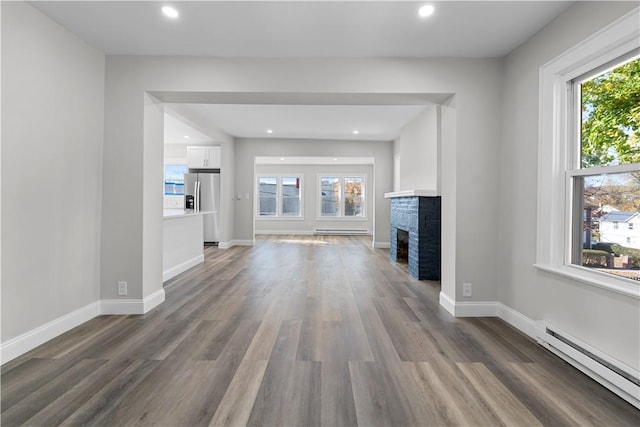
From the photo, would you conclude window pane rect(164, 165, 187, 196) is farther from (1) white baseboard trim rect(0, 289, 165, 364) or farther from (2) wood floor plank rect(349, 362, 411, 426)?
(2) wood floor plank rect(349, 362, 411, 426)

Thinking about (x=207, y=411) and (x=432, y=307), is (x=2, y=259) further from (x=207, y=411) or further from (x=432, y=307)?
(x=432, y=307)

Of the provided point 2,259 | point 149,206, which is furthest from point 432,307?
point 2,259

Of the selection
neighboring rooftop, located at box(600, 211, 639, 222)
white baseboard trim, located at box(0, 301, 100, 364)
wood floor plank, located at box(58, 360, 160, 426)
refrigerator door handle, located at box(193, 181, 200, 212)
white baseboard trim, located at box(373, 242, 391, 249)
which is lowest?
wood floor plank, located at box(58, 360, 160, 426)

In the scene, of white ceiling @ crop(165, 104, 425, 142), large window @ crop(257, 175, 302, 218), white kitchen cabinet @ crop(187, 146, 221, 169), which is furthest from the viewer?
large window @ crop(257, 175, 302, 218)

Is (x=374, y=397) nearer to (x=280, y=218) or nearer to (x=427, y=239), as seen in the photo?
(x=427, y=239)

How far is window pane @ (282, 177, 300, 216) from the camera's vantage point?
11.0 meters

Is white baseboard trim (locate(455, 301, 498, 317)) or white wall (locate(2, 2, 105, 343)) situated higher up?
white wall (locate(2, 2, 105, 343))

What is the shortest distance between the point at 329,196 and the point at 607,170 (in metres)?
9.12

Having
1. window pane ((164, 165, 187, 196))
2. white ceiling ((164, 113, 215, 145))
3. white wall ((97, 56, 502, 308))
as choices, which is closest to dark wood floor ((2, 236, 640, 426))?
white wall ((97, 56, 502, 308))

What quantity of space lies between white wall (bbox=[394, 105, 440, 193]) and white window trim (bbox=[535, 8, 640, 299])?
6.45 feet

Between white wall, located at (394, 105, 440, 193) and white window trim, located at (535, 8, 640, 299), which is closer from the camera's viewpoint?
white window trim, located at (535, 8, 640, 299)

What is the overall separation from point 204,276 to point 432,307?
10.0 feet

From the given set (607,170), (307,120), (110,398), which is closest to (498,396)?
(607,170)

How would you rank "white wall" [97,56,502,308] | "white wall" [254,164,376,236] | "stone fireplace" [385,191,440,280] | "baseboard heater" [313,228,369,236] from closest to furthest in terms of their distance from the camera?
1. "white wall" [97,56,502,308]
2. "stone fireplace" [385,191,440,280]
3. "baseboard heater" [313,228,369,236]
4. "white wall" [254,164,376,236]
